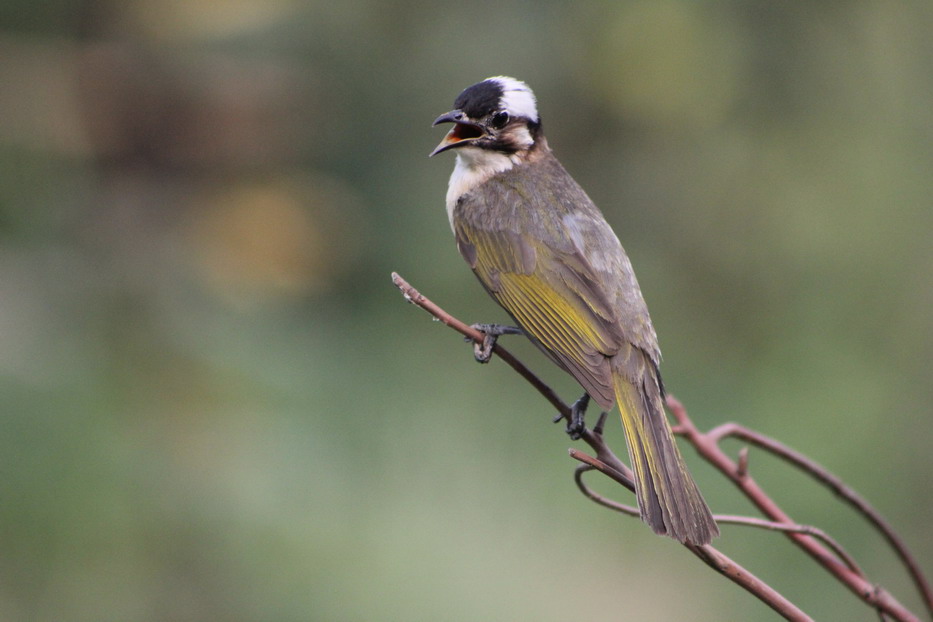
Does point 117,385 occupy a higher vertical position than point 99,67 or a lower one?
lower

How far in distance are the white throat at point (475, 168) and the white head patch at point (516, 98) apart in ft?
0.41

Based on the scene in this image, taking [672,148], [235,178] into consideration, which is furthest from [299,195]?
[672,148]

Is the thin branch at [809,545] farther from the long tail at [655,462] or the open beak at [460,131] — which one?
the open beak at [460,131]

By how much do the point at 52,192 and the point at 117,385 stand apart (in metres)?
1.13

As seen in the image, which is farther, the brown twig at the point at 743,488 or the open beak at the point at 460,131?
the open beak at the point at 460,131

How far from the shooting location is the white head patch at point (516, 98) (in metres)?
2.86

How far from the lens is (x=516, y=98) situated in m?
2.91

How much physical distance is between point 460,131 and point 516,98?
0.18m

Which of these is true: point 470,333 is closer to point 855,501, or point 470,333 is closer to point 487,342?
point 487,342

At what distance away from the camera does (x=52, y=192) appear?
4594mm

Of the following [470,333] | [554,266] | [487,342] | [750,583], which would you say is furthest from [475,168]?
[750,583]

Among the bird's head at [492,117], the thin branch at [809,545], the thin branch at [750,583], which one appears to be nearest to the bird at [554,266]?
the bird's head at [492,117]

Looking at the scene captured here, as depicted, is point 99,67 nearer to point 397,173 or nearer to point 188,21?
point 188,21

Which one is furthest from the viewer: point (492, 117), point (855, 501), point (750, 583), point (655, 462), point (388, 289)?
point (388, 289)
